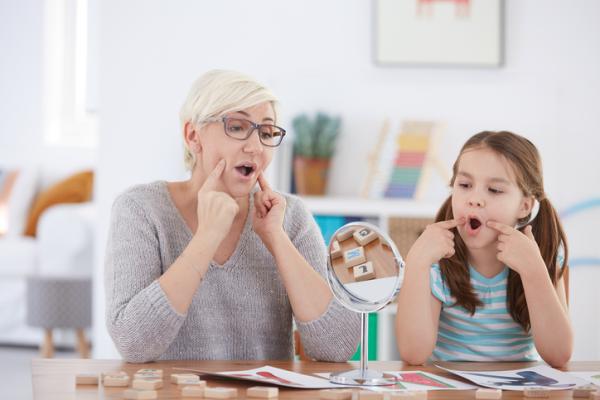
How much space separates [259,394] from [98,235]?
109 inches

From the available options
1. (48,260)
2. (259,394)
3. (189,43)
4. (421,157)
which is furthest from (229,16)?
(259,394)

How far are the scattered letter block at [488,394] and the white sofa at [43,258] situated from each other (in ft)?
11.8

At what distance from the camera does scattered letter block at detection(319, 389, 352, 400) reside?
3.72ft

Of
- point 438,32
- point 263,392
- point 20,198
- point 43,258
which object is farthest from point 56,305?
point 263,392

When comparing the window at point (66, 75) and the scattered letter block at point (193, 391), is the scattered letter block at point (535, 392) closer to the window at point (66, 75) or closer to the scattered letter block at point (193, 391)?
the scattered letter block at point (193, 391)

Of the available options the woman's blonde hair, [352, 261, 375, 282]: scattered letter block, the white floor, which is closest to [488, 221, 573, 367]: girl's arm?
[352, 261, 375, 282]: scattered letter block

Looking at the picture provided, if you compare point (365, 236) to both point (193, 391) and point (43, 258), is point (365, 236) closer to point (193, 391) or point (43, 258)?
point (193, 391)

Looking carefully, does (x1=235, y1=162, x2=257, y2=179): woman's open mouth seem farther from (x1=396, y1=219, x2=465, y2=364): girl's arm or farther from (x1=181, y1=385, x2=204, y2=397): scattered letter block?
(x1=181, y1=385, x2=204, y2=397): scattered letter block

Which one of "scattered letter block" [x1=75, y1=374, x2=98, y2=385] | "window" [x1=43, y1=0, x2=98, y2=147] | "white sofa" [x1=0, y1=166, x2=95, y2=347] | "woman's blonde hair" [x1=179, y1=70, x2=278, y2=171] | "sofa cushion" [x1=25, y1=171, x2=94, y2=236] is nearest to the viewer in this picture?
"scattered letter block" [x1=75, y1=374, x2=98, y2=385]

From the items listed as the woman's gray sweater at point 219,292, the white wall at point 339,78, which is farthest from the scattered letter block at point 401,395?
→ the white wall at point 339,78

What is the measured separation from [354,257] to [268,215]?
450mm

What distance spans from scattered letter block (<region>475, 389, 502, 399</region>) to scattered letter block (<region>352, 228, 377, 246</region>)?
25 cm

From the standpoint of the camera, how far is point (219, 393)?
44.0 inches

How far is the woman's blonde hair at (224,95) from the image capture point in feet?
5.34
